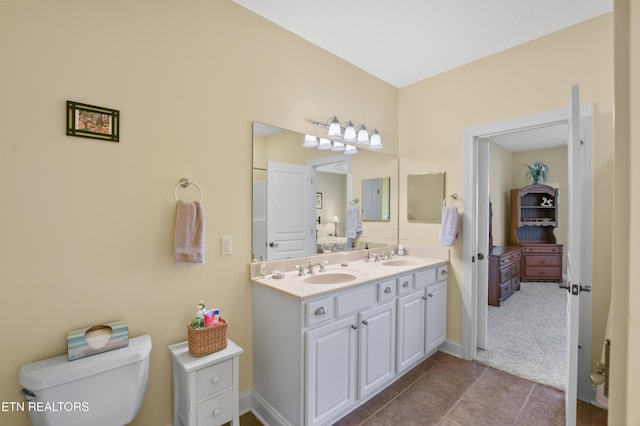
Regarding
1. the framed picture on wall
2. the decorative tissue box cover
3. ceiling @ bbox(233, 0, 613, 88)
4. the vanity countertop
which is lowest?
the decorative tissue box cover

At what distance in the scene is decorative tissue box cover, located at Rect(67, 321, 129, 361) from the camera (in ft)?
4.39

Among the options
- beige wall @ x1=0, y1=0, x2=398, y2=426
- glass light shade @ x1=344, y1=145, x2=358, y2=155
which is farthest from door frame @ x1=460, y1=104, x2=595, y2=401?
beige wall @ x1=0, y1=0, x2=398, y2=426

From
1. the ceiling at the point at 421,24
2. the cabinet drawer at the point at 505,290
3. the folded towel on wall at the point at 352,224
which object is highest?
the ceiling at the point at 421,24

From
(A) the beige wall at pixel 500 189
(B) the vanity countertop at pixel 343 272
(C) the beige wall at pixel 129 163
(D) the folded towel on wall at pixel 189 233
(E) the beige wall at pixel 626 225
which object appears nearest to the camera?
(E) the beige wall at pixel 626 225

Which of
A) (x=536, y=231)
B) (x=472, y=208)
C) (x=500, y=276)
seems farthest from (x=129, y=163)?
(x=536, y=231)

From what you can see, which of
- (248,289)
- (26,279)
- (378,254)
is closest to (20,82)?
(26,279)

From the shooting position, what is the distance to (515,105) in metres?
2.53

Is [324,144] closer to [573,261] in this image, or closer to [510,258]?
[573,261]

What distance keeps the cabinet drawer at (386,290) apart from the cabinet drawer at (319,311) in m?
0.47

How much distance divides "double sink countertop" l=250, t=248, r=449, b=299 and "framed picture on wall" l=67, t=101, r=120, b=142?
3.72 ft

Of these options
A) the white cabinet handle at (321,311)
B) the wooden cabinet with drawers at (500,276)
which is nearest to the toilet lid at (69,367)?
the white cabinet handle at (321,311)

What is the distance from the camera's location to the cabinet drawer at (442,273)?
2.75 m

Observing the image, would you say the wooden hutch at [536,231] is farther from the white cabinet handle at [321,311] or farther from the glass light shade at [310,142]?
the white cabinet handle at [321,311]

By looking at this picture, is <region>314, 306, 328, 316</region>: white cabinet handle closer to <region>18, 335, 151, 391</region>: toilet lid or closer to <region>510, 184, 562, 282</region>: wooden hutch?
<region>18, 335, 151, 391</region>: toilet lid
